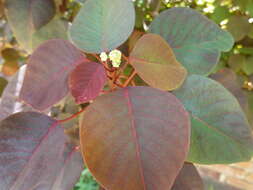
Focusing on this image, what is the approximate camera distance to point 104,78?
Answer: 38 centimetres

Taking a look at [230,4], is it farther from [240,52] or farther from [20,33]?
[20,33]

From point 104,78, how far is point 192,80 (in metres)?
0.13

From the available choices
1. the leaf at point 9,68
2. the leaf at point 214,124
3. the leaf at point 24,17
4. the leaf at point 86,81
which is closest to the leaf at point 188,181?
the leaf at point 214,124

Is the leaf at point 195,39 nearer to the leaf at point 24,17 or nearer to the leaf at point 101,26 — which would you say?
the leaf at point 101,26

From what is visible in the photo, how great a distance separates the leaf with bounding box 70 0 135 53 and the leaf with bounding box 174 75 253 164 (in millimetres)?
114

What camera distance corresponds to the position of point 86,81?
0.37 metres

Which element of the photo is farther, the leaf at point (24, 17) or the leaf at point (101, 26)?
the leaf at point (24, 17)

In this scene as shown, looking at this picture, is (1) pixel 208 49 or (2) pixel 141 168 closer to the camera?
(2) pixel 141 168

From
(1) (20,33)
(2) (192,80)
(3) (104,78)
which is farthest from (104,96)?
(1) (20,33)

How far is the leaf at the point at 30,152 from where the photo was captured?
1.23 ft

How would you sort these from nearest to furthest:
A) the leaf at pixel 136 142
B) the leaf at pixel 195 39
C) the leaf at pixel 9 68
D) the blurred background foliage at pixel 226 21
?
the leaf at pixel 136 142 < the leaf at pixel 195 39 < the blurred background foliage at pixel 226 21 < the leaf at pixel 9 68

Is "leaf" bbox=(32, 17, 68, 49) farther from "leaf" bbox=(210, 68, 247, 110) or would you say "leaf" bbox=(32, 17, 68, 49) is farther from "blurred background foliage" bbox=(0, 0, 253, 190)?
"leaf" bbox=(210, 68, 247, 110)

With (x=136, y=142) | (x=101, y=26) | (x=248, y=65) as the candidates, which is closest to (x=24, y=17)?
(x=101, y=26)

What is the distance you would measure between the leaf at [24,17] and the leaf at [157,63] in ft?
0.97
